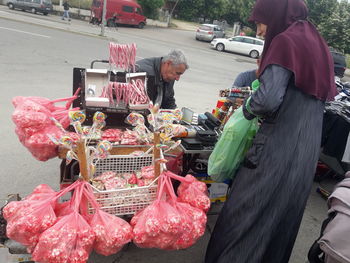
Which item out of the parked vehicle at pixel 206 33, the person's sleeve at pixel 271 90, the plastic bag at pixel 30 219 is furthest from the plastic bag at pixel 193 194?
the parked vehicle at pixel 206 33

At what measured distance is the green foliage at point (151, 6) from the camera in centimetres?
2745

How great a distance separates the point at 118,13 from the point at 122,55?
22.8 metres

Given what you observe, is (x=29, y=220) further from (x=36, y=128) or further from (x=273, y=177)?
(x=273, y=177)

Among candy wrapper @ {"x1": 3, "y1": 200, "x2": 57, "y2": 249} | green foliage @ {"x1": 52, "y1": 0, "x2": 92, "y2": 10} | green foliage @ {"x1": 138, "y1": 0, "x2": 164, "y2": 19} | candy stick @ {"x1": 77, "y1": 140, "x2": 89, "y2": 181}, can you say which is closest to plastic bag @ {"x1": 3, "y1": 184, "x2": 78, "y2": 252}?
candy wrapper @ {"x1": 3, "y1": 200, "x2": 57, "y2": 249}

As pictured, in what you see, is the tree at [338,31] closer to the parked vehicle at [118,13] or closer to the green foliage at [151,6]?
the green foliage at [151,6]

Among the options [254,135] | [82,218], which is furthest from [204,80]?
[82,218]

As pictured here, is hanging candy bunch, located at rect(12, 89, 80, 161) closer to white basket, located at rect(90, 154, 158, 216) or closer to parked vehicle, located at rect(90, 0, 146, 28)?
white basket, located at rect(90, 154, 158, 216)

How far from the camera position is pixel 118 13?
23453mm

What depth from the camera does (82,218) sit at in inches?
68.5

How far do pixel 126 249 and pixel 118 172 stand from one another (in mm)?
783

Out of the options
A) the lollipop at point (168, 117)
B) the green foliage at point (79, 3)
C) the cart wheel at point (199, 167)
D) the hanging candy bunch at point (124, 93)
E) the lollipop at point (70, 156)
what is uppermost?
the green foliage at point (79, 3)

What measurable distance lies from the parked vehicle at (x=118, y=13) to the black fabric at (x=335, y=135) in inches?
844

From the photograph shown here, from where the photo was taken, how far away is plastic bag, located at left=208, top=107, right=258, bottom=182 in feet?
7.15

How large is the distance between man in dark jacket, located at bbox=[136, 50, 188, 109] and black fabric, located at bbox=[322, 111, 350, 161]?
1.96 metres
